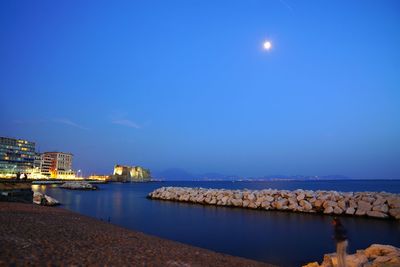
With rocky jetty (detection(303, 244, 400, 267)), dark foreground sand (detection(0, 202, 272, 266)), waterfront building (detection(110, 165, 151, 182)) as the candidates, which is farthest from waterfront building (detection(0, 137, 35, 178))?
rocky jetty (detection(303, 244, 400, 267))

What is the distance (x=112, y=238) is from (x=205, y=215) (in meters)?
14.0

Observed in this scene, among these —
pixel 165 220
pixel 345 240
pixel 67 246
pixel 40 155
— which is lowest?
pixel 165 220

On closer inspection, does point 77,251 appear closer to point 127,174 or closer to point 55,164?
point 55,164

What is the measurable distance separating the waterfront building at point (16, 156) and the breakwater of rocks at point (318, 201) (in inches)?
5210

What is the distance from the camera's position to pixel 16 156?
5610 inches

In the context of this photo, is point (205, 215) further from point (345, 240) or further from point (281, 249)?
point (345, 240)

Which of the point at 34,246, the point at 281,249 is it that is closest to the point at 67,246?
the point at 34,246

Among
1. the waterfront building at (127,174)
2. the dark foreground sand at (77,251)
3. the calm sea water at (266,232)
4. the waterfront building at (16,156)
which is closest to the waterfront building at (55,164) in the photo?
the waterfront building at (16,156)

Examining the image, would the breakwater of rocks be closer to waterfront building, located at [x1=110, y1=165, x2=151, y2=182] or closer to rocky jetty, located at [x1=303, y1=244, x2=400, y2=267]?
rocky jetty, located at [x1=303, y1=244, x2=400, y2=267]

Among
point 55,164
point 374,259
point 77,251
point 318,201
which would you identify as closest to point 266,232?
point 318,201

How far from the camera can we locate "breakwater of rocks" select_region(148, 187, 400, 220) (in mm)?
21172

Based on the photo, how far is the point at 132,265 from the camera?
23.6ft

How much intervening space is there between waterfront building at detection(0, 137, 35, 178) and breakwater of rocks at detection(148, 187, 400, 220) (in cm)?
13234

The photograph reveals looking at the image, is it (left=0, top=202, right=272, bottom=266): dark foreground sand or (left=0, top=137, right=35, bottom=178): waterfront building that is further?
(left=0, top=137, right=35, bottom=178): waterfront building
